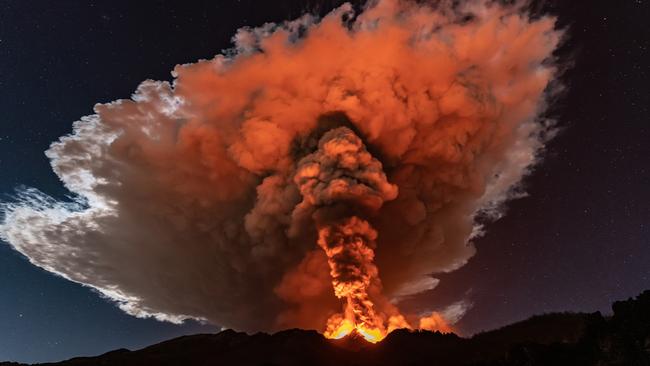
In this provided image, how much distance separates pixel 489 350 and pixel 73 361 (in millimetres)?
59712

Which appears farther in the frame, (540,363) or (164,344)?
(164,344)

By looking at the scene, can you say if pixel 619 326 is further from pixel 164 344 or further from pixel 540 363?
pixel 164 344

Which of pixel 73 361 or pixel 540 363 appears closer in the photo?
pixel 540 363

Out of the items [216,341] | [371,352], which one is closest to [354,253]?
[371,352]

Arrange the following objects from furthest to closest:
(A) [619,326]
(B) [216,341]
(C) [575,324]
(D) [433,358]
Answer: (C) [575,324] → (B) [216,341] → (D) [433,358] → (A) [619,326]

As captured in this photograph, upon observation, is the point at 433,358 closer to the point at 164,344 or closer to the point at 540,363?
the point at 540,363

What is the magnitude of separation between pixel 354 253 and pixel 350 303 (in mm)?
6665

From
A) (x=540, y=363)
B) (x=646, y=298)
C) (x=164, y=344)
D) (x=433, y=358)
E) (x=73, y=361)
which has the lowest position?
(x=540, y=363)

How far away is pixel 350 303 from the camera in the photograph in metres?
65.7

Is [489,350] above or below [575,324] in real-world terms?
below

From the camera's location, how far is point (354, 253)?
67500 mm

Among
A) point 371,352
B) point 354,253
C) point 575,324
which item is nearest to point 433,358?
point 371,352

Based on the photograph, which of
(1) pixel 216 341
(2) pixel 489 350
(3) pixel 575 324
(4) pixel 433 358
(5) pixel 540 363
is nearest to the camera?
(5) pixel 540 363

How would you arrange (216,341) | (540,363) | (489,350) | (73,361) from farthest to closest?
1. (216,341)
2. (73,361)
3. (489,350)
4. (540,363)
